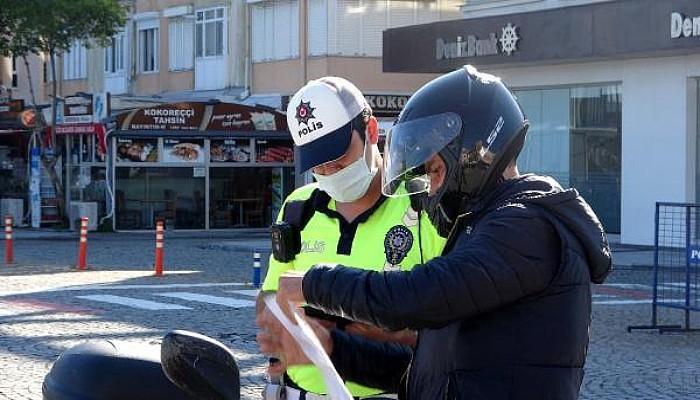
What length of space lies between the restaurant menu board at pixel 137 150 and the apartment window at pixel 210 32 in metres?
7.02

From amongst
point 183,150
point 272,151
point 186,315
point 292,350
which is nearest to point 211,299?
point 186,315

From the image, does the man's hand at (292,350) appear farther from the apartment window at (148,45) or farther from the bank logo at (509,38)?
the apartment window at (148,45)

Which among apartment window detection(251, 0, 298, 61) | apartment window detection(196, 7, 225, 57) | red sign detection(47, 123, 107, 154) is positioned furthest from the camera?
apartment window detection(196, 7, 225, 57)

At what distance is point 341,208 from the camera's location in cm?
414

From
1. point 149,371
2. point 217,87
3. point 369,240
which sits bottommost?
point 149,371

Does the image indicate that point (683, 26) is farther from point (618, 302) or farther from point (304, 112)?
point (304, 112)

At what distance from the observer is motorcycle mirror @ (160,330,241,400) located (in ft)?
9.29

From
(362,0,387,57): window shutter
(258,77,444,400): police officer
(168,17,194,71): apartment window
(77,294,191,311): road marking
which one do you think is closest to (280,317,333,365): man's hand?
(258,77,444,400): police officer

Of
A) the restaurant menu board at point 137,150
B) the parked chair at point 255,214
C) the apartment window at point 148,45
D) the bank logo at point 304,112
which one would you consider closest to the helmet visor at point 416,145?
the bank logo at point 304,112

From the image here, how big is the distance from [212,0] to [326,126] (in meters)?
37.9

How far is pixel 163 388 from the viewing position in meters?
3.07

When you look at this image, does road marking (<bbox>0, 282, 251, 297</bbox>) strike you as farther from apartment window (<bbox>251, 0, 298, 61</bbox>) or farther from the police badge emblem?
apartment window (<bbox>251, 0, 298, 61</bbox>)

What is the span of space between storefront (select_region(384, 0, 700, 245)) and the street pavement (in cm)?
169

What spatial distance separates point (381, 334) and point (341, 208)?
0.72m
